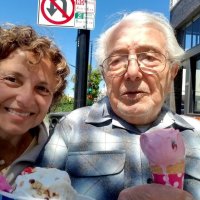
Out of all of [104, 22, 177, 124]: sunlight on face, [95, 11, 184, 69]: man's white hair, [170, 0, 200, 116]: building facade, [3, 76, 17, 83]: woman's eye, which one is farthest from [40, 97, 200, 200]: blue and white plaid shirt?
[170, 0, 200, 116]: building facade

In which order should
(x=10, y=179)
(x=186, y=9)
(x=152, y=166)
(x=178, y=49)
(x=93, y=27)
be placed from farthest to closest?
1. (x=186, y=9)
2. (x=93, y=27)
3. (x=178, y=49)
4. (x=10, y=179)
5. (x=152, y=166)

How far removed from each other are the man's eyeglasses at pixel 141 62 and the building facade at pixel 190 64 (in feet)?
37.6

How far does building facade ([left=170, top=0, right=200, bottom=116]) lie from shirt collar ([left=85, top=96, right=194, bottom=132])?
1138 cm

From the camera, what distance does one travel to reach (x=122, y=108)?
7.95ft

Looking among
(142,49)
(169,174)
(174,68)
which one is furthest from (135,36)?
(169,174)

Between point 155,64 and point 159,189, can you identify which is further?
point 155,64

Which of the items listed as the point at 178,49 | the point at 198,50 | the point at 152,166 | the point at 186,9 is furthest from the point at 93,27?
the point at 186,9

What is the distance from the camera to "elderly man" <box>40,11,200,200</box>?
230 cm

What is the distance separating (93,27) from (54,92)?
2.56 metres

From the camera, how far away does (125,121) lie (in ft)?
8.16

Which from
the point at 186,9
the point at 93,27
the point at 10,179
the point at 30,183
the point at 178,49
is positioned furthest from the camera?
the point at 186,9

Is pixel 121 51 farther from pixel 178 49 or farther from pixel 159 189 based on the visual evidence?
pixel 159 189

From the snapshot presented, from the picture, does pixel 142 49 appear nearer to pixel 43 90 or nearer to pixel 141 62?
pixel 141 62

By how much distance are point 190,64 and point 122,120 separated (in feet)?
41.3
